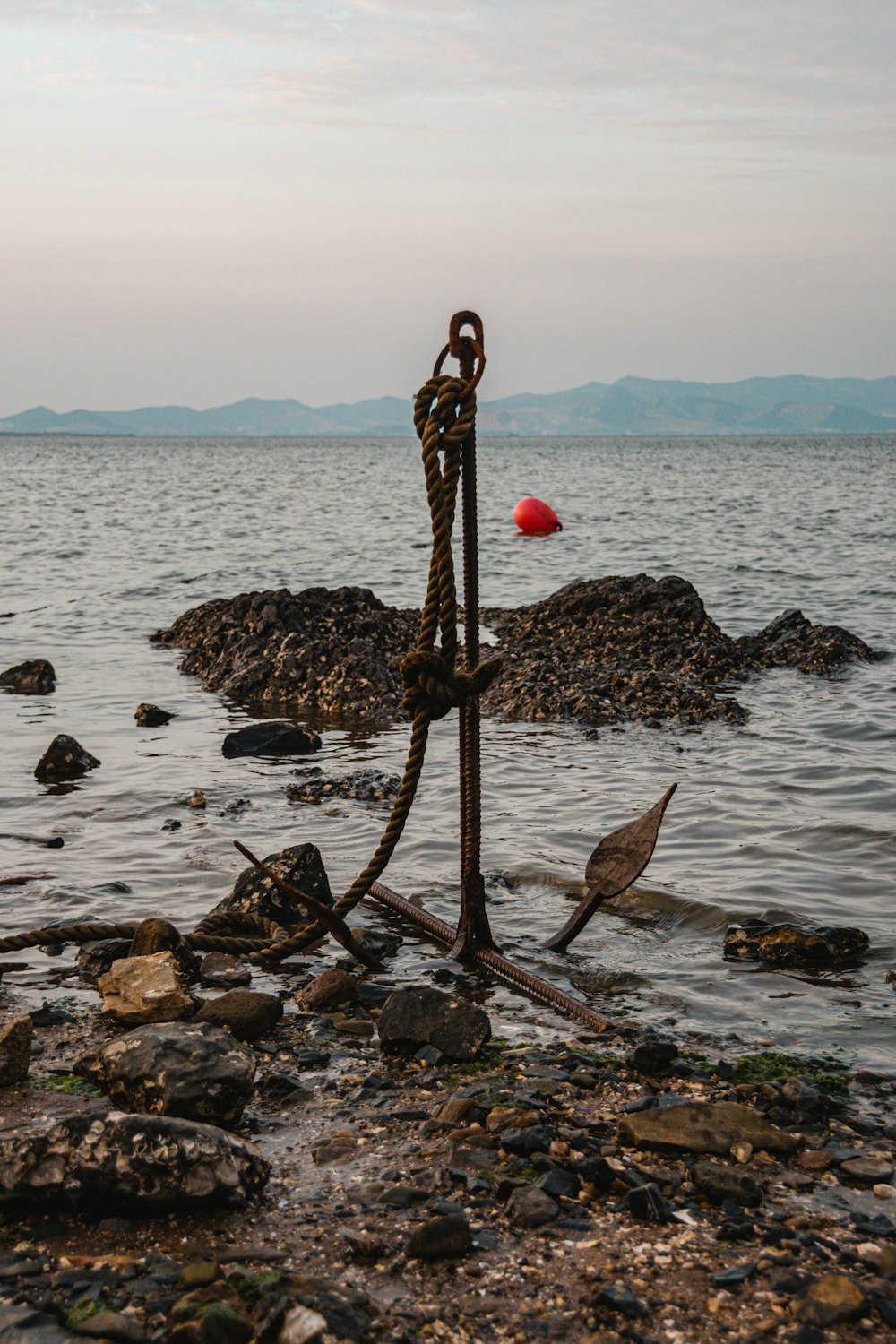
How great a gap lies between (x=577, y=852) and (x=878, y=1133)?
326cm

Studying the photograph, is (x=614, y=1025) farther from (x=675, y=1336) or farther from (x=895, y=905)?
(x=895, y=905)

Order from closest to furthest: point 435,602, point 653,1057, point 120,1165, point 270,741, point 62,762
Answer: point 120,1165, point 653,1057, point 435,602, point 62,762, point 270,741

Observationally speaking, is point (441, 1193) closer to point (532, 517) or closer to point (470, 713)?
point (470, 713)

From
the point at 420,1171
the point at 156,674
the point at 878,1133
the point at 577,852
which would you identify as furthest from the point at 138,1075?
the point at 156,674

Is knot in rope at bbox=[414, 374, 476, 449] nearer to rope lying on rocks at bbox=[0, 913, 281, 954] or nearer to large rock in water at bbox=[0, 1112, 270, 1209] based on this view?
rope lying on rocks at bbox=[0, 913, 281, 954]

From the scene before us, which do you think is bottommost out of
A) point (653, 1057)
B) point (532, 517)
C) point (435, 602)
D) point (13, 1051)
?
point (653, 1057)

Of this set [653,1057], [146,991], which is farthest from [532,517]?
[653,1057]

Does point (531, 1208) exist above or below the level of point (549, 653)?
below

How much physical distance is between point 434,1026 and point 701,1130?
1128mm

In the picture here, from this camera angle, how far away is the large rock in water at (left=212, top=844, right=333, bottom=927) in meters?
5.88

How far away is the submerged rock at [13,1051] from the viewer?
4125 millimetres

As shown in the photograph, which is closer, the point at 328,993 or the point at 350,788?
the point at 328,993

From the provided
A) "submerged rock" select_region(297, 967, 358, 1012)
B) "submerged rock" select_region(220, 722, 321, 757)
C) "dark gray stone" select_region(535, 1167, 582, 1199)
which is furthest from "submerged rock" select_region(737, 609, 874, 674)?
"dark gray stone" select_region(535, 1167, 582, 1199)

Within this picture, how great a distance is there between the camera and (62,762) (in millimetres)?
8711
